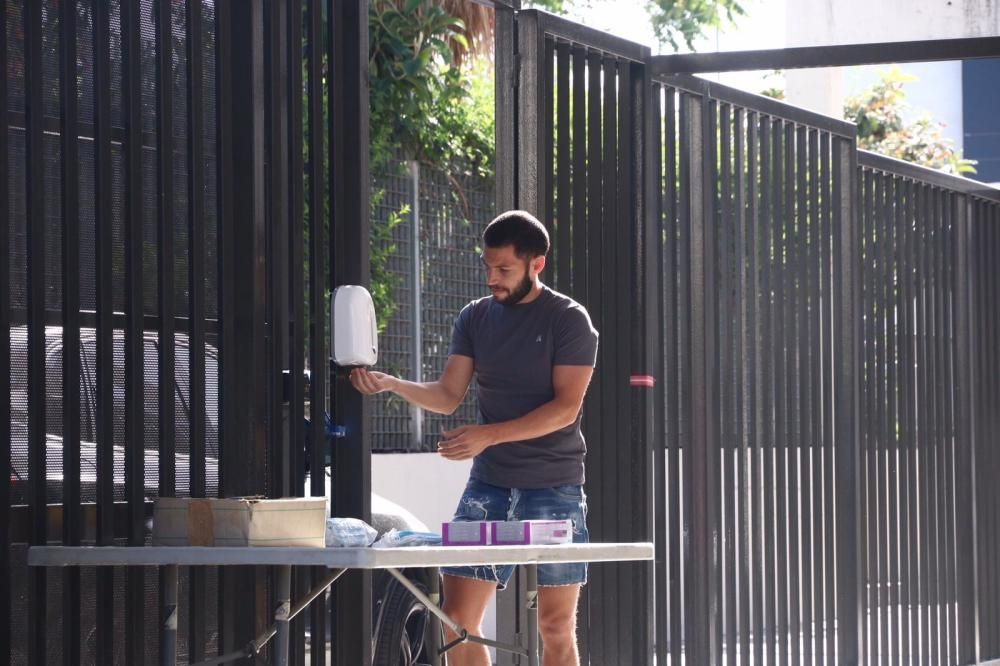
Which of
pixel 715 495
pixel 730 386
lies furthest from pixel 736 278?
pixel 715 495

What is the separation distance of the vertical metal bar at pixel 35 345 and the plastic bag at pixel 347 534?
780 millimetres

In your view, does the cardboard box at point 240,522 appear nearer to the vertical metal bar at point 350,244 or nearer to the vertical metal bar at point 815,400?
the vertical metal bar at point 350,244

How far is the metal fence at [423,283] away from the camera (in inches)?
481

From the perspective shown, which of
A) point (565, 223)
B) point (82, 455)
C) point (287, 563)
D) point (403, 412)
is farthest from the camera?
point (403, 412)

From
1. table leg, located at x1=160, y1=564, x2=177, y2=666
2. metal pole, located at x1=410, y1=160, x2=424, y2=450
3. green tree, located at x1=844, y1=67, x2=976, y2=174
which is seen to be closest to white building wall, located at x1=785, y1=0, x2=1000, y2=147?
table leg, located at x1=160, y1=564, x2=177, y2=666

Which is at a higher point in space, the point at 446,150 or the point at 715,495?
the point at 446,150

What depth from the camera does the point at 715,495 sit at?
8258mm

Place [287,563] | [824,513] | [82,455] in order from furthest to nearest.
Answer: [824,513]
[82,455]
[287,563]

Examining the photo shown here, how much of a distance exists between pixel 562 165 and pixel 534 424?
169cm

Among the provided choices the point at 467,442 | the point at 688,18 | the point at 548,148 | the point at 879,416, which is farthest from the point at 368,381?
the point at 688,18

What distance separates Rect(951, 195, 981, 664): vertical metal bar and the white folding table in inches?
268

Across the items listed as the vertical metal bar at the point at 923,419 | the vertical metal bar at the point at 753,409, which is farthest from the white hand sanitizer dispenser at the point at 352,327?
the vertical metal bar at the point at 923,419

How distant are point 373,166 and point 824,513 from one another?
178 inches

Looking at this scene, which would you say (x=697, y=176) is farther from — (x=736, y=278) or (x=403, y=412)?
(x=403, y=412)
